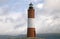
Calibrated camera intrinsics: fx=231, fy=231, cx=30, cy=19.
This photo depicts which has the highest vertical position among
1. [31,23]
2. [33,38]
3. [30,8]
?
[30,8]

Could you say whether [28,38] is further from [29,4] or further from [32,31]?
[29,4]

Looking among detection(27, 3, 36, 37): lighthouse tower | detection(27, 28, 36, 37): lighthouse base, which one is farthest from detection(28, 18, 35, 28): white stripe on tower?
detection(27, 28, 36, 37): lighthouse base

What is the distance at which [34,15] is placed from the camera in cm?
2356

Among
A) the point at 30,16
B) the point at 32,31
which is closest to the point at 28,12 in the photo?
the point at 30,16

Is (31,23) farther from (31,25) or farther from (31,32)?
(31,32)

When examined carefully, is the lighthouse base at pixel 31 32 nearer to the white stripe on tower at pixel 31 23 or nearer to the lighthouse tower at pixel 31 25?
the lighthouse tower at pixel 31 25

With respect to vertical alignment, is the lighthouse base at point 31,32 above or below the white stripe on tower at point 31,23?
below

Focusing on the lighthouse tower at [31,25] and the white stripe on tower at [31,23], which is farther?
the white stripe on tower at [31,23]

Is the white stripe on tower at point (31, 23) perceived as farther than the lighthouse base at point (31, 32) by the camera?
Yes

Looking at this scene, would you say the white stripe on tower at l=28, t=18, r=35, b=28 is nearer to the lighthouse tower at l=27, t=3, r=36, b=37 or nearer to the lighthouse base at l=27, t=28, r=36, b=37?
the lighthouse tower at l=27, t=3, r=36, b=37

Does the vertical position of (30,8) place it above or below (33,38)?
above

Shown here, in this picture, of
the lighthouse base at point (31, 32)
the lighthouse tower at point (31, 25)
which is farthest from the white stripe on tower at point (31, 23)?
the lighthouse base at point (31, 32)

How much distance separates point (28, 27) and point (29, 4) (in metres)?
2.49

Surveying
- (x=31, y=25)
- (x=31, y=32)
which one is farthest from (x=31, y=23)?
(x=31, y=32)
